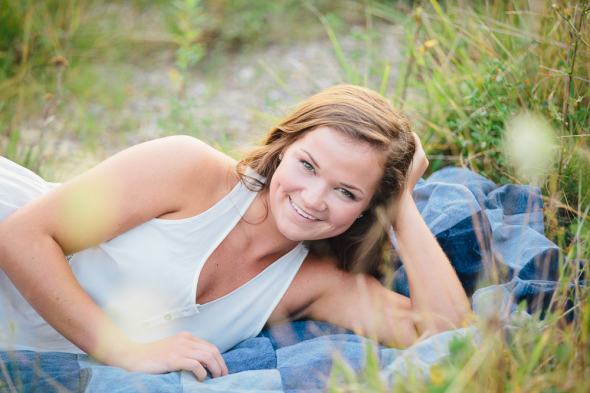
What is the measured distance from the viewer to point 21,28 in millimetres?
4402

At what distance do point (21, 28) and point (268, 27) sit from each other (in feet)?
9.58

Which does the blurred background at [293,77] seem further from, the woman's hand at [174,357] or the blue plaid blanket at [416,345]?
the woman's hand at [174,357]

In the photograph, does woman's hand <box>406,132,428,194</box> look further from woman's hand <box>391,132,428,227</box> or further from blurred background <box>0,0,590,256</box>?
blurred background <box>0,0,590,256</box>

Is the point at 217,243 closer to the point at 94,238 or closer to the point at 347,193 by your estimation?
the point at 94,238

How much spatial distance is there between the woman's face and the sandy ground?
158cm

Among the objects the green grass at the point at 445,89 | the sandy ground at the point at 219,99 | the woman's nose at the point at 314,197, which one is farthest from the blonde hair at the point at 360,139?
the sandy ground at the point at 219,99

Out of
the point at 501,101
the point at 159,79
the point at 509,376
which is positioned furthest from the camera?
the point at 159,79

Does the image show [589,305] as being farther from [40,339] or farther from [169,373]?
[40,339]

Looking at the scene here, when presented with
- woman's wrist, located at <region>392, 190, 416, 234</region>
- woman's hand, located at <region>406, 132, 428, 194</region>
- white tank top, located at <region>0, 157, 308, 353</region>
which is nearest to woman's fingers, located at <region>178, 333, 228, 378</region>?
white tank top, located at <region>0, 157, 308, 353</region>

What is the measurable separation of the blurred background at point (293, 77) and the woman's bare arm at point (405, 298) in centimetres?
50

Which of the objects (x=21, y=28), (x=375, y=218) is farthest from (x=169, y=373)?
(x=21, y=28)

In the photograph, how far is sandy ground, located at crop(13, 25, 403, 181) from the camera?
3.71 meters

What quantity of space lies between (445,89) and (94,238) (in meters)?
2.58

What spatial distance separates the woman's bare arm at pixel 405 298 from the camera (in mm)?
2064
